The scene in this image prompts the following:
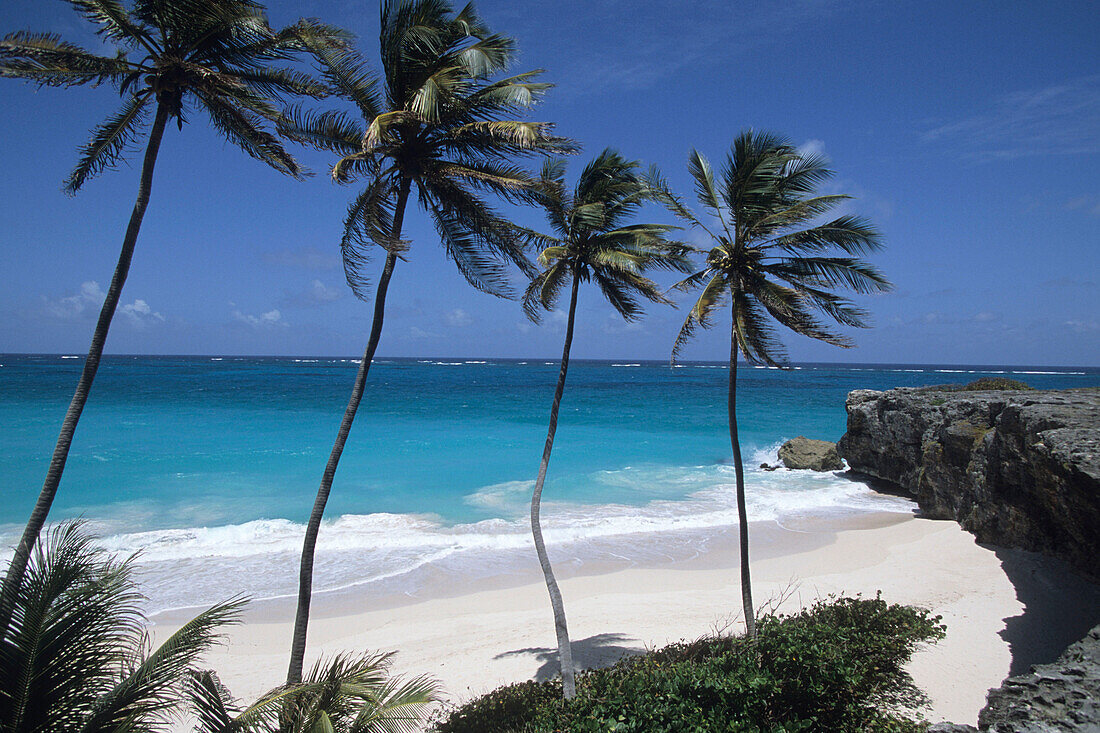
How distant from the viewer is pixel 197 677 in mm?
4504

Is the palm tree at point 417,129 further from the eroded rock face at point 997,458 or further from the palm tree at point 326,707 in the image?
the eroded rock face at point 997,458

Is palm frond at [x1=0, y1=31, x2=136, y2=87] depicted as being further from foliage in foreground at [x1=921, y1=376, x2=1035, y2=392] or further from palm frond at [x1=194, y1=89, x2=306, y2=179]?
foliage in foreground at [x1=921, y1=376, x2=1035, y2=392]

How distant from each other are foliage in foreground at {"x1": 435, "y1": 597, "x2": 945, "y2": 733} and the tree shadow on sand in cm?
101

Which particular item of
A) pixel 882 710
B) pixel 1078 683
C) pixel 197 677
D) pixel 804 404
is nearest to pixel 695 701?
pixel 882 710

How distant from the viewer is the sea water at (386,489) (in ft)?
48.8

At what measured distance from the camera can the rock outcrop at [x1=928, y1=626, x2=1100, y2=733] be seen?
4.50 meters

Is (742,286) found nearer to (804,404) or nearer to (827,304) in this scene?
(827,304)

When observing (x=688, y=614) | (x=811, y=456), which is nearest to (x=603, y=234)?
(x=688, y=614)

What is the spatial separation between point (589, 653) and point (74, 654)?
23.8ft

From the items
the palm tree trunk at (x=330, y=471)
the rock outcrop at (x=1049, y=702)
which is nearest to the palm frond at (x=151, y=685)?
the palm tree trunk at (x=330, y=471)

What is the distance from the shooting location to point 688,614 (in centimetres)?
1100

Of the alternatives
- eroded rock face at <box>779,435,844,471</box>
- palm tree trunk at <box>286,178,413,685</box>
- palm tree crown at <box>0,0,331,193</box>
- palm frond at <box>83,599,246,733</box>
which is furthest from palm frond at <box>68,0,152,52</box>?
eroded rock face at <box>779,435,844,471</box>

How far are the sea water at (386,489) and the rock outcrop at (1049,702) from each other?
10.3 metres

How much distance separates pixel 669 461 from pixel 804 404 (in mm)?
33916
